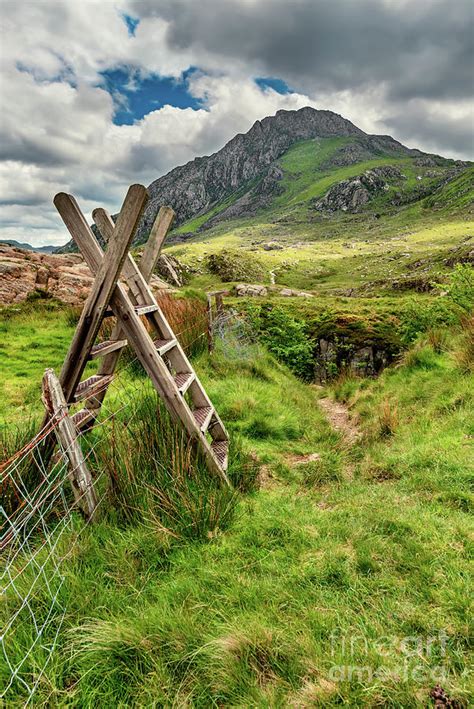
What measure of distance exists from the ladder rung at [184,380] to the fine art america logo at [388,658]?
2.82 metres

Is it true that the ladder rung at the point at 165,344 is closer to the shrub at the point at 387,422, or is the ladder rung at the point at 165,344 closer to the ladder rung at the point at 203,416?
the ladder rung at the point at 203,416

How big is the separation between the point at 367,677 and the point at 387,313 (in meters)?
14.1

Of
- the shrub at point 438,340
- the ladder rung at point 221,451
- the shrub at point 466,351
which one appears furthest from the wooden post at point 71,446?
the shrub at point 438,340

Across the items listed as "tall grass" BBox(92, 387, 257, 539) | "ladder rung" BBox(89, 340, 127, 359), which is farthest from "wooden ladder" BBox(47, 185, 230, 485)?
"tall grass" BBox(92, 387, 257, 539)

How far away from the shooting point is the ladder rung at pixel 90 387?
414 centimetres

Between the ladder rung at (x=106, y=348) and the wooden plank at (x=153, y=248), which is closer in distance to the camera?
the ladder rung at (x=106, y=348)

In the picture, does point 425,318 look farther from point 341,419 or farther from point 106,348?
point 106,348

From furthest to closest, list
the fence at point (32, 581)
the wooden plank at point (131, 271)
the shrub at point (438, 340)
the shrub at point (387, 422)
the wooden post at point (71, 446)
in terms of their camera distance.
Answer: the shrub at point (438, 340), the shrub at point (387, 422), the wooden plank at point (131, 271), the wooden post at point (71, 446), the fence at point (32, 581)

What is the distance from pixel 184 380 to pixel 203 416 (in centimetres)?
56

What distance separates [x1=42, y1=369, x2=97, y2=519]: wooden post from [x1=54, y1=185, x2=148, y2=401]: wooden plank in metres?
0.46

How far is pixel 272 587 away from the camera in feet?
8.86

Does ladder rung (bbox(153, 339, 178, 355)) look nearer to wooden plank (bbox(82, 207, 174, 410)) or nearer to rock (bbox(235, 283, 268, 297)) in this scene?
wooden plank (bbox(82, 207, 174, 410))

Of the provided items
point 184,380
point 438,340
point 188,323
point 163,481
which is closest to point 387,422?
point 438,340

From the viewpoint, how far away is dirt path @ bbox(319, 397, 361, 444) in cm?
693
